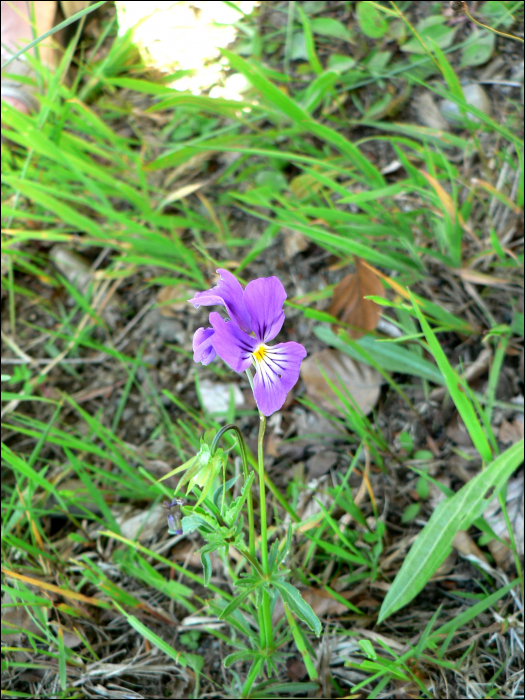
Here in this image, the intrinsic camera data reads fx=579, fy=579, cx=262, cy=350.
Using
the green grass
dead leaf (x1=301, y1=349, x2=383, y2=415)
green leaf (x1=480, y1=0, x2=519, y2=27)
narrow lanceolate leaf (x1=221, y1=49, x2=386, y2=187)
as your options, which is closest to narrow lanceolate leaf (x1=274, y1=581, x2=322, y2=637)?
the green grass

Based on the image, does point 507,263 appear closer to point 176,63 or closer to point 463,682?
point 463,682

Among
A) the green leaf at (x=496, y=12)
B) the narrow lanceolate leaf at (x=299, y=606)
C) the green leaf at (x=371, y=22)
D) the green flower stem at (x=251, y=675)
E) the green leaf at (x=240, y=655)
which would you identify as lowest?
the green flower stem at (x=251, y=675)

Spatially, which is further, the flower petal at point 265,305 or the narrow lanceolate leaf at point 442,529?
the narrow lanceolate leaf at point 442,529

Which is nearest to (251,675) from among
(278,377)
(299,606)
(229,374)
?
(299,606)

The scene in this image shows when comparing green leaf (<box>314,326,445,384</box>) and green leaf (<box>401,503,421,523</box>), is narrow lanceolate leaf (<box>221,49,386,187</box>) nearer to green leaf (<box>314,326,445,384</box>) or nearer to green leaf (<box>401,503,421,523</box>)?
green leaf (<box>314,326,445,384</box>)

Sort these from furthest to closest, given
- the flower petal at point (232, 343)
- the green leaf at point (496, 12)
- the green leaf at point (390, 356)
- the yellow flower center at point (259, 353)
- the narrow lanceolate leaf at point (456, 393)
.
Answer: the green leaf at point (496, 12)
the green leaf at point (390, 356)
the narrow lanceolate leaf at point (456, 393)
the yellow flower center at point (259, 353)
the flower petal at point (232, 343)

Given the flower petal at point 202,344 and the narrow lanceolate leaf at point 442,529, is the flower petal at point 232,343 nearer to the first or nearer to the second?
the flower petal at point 202,344

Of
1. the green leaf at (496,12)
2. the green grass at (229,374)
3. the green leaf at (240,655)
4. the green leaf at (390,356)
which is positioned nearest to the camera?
Answer: the green leaf at (240,655)

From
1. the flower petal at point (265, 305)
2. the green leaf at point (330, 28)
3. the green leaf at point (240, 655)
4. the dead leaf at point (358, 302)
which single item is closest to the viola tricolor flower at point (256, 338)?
the flower petal at point (265, 305)
